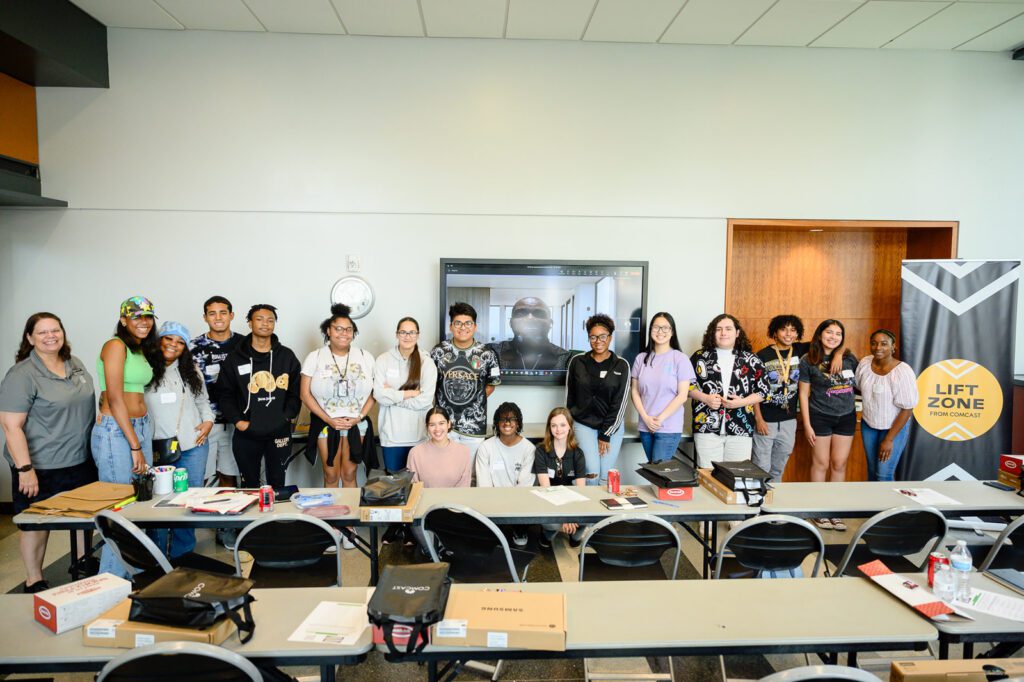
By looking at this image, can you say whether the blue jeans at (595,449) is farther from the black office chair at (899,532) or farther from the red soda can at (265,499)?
the red soda can at (265,499)

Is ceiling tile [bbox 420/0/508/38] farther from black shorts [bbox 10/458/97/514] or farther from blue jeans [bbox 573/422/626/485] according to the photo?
black shorts [bbox 10/458/97/514]

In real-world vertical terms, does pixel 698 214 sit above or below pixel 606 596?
above

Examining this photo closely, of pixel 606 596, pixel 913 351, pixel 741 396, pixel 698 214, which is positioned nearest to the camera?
pixel 606 596

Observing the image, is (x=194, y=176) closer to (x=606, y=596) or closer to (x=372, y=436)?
(x=372, y=436)

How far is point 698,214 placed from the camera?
4.24 m

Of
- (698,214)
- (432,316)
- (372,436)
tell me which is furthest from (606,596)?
(698,214)

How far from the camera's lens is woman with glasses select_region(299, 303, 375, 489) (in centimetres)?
348

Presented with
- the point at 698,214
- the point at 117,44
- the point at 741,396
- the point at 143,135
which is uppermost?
the point at 117,44

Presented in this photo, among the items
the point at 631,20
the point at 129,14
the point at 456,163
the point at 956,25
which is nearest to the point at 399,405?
the point at 456,163

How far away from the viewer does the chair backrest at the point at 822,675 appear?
1.21 meters

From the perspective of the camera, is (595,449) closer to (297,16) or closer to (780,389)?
(780,389)

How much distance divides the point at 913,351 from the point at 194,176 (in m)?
5.76

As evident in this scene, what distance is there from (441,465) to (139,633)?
174 centimetres

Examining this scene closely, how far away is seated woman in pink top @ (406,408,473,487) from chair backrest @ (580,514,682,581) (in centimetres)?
108
